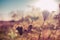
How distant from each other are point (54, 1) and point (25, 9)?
1.04 ft

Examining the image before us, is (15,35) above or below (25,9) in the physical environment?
below

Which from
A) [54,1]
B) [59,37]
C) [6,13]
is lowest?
[59,37]

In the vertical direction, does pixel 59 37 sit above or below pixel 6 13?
below

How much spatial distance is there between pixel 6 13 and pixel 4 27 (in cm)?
15

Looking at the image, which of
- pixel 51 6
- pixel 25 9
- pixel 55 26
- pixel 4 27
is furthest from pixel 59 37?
pixel 4 27

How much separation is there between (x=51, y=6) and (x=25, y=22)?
0.32 metres

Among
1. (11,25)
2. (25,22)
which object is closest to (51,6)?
(25,22)

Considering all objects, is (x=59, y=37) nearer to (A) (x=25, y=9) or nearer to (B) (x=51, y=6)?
(B) (x=51, y=6)

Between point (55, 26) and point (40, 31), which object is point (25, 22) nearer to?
point (40, 31)

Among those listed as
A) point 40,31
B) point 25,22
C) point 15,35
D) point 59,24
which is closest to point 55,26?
point 59,24

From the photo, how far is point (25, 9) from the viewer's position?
1457 millimetres

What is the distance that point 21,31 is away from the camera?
1449 mm

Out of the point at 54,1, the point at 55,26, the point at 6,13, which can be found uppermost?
the point at 54,1

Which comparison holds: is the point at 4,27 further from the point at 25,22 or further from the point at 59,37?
the point at 59,37
